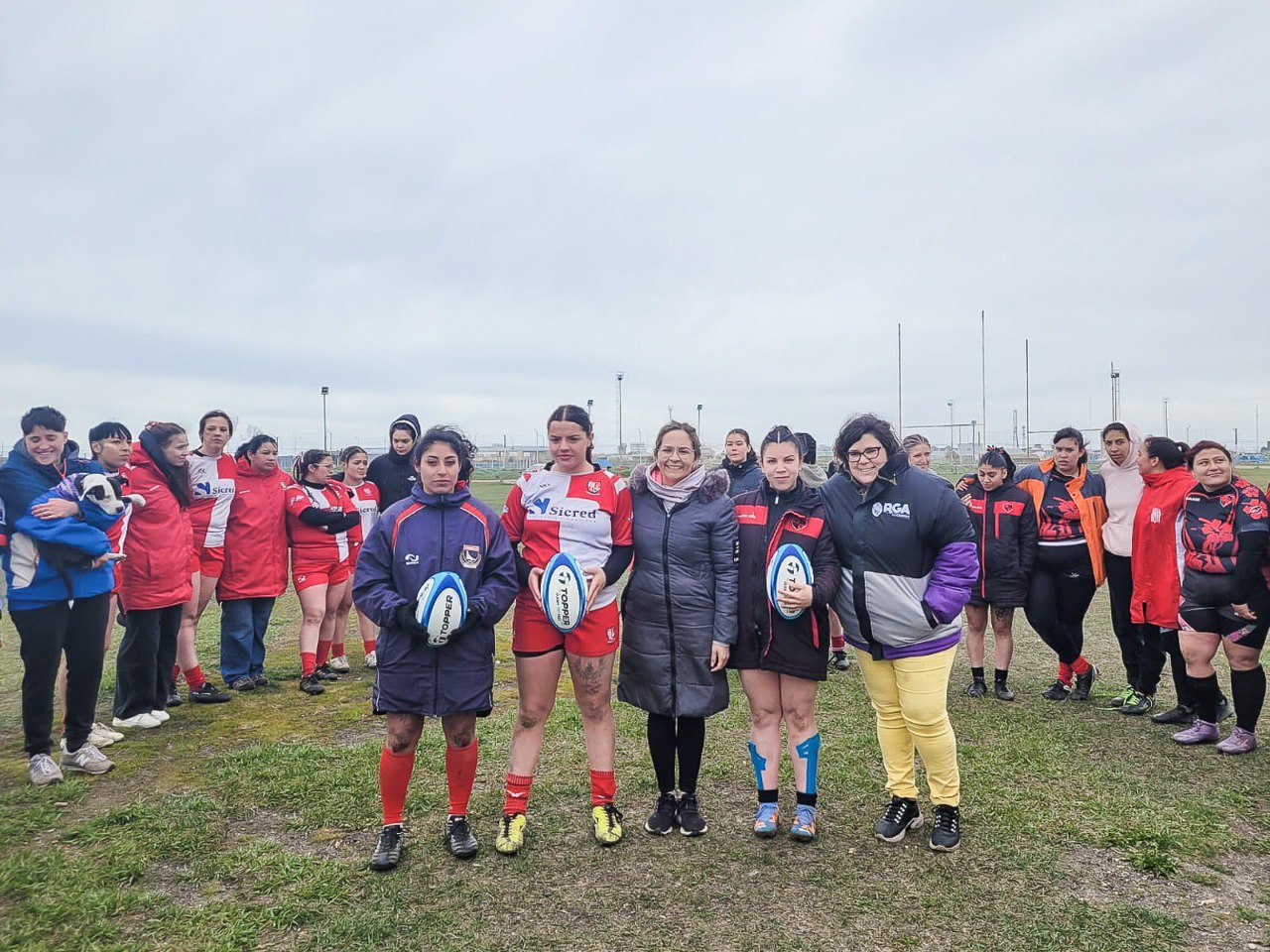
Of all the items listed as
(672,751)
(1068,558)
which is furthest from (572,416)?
(1068,558)

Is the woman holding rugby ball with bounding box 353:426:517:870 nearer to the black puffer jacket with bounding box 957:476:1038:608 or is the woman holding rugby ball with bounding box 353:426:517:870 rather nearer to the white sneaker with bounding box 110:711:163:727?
the white sneaker with bounding box 110:711:163:727

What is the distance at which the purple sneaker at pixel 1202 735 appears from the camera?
5.35 metres

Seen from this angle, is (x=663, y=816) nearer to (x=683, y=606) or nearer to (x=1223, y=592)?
(x=683, y=606)

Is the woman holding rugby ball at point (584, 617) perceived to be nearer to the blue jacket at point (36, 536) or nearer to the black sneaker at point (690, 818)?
the black sneaker at point (690, 818)

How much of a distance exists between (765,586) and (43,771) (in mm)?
4666

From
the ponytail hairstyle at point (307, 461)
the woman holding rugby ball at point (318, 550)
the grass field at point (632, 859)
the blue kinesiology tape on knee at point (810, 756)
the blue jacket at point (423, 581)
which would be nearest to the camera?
the grass field at point (632, 859)

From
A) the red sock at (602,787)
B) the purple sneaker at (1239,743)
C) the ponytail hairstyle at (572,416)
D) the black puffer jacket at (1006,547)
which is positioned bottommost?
the purple sneaker at (1239,743)

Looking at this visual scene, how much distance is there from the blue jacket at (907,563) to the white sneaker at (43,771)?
5.01 meters

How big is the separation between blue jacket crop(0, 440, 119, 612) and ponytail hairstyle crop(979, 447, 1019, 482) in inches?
278

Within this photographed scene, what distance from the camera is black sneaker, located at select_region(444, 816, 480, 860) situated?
3.84 m

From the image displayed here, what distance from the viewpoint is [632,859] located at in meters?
3.86

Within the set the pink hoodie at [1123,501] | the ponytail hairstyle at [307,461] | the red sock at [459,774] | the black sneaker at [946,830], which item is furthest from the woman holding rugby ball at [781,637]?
the ponytail hairstyle at [307,461]

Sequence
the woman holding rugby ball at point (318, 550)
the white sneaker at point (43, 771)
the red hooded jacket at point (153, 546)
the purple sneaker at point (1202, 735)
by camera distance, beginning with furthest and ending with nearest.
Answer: the woman holding rugby ball at point (318, 550), the red hooded jacket at point (153, 546), the purple sneaker at point (1202, 735), the white sneaker at point (43, 771)

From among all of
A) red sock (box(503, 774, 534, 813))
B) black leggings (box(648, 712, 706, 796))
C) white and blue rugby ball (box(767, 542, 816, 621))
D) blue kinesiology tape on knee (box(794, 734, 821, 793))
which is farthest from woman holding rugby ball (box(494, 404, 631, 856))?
blue kinesiology tape on knee (box(794, 734, 821, 793))
